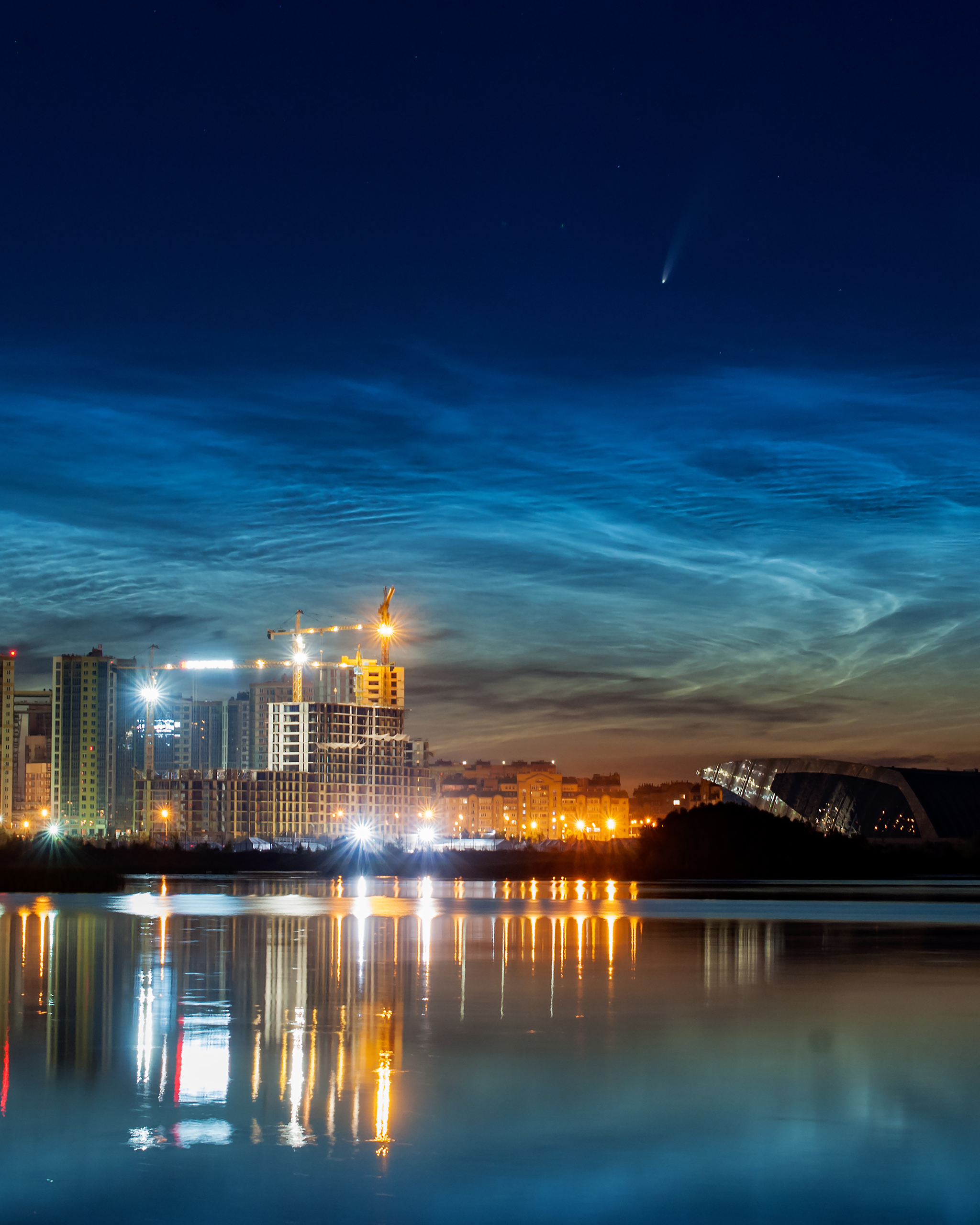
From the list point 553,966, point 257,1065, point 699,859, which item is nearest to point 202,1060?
point 257,1065

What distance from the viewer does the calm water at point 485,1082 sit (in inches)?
468

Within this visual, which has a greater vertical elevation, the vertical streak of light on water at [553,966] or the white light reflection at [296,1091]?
the white light reflection at [296,1091]

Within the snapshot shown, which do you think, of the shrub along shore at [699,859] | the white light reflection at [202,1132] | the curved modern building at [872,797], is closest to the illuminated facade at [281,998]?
the white light reflection at [202,1132]

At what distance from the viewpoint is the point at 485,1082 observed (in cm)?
1670

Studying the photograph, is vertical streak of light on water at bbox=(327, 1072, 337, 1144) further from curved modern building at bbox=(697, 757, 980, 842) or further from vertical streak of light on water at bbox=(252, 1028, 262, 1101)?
curved modern building at bbox=(697, 757, 980, 842)

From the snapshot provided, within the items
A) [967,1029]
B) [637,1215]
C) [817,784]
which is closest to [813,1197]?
[637,1215]

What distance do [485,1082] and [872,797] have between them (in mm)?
155293

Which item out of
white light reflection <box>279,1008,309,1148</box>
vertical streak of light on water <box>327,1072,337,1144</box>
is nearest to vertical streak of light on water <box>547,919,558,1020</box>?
white light reflection <box>279,1008,309,1148</box>

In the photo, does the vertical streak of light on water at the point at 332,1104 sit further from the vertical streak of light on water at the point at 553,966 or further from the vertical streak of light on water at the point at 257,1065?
the vertical streak of light on water at the point at 553,966

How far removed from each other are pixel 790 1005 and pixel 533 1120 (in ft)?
35.7

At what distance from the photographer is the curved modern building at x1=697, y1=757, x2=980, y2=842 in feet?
527

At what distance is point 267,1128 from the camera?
1384 centimetres

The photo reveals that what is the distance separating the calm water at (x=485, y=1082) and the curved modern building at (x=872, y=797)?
426ft

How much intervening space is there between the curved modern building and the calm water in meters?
130
